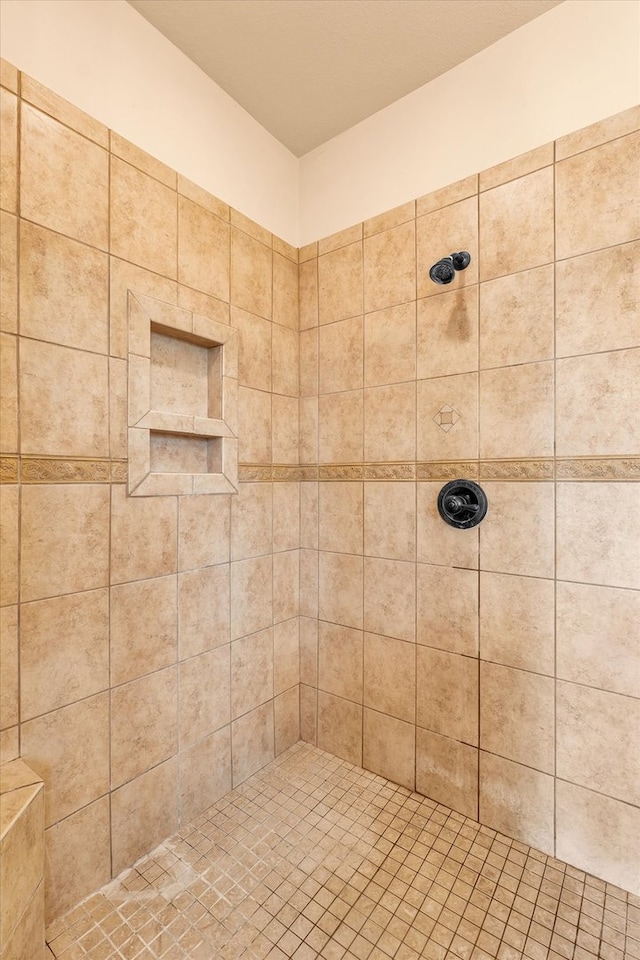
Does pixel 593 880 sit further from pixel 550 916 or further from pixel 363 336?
pixel 363 336

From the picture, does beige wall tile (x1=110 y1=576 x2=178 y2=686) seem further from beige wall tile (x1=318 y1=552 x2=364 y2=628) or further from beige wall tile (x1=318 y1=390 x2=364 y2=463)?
beige wall tile (x1=318 y1=390 x2=364 y2=463)

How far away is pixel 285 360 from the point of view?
1.96 m

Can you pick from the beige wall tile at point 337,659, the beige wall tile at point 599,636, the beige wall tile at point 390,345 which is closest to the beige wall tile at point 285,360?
the beige wall tile at point 390,345

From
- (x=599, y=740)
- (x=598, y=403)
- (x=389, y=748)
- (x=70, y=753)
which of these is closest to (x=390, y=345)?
(x=598, y=403)

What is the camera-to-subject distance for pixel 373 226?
1.79 meters

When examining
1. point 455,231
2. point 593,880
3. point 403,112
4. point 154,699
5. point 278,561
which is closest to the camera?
point 593,880

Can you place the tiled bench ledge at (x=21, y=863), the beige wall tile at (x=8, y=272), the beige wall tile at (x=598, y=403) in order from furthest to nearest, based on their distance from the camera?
the beige wall tile at (x=598, y=403) → the beige wall tile at (x=8, y=272) → the tiled bench ledge at (x=21, y=863)

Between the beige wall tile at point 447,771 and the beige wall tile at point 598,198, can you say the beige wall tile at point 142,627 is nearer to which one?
the beige wall tile at point 447,771

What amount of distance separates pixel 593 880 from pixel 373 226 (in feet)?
7.55

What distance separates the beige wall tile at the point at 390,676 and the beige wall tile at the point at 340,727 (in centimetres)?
11

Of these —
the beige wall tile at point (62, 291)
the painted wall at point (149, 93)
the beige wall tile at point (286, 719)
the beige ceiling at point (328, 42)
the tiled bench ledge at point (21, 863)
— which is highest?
the beige ceiling at point (328, 42)

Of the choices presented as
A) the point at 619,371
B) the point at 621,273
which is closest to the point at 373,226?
the point at 621,273

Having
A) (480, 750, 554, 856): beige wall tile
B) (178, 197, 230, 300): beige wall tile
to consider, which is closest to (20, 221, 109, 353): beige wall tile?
(178, 197, 230, 300): beige wall tile

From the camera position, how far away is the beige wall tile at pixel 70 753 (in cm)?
117
